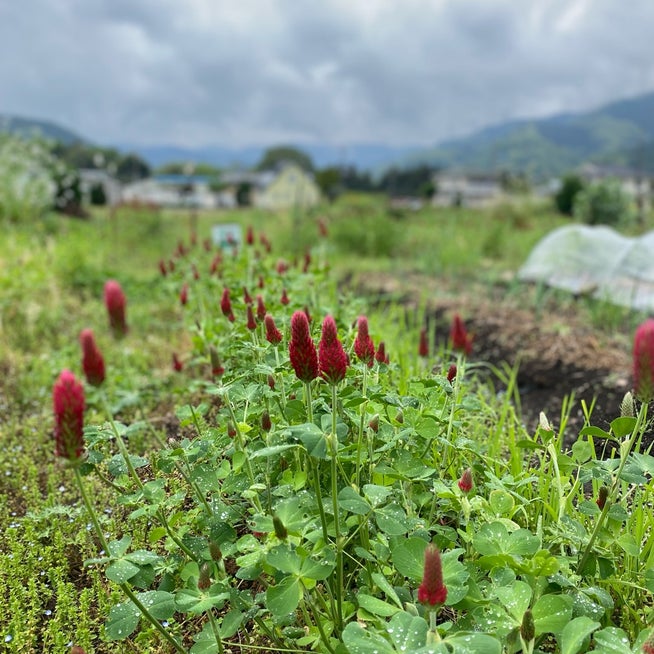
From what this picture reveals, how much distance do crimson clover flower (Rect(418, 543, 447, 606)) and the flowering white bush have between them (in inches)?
444

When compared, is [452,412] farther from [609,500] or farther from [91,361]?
[91,361]

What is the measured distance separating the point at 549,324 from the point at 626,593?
413 centimetres

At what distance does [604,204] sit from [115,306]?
14793 millimetres

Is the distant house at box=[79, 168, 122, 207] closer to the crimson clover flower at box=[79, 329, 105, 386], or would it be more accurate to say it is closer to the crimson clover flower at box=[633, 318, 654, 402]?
the crimson clover flower at box=[79, 329, 105, 386]

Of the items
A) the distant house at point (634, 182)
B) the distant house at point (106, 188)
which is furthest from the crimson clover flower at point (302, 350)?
the distant house at point (106, 188)

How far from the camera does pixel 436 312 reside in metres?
6.35

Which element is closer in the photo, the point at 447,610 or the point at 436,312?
the point at 447,610

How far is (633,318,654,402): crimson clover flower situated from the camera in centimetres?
135

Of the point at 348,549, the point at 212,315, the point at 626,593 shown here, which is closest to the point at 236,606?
the point at 348,549

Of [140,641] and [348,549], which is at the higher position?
[348,549]

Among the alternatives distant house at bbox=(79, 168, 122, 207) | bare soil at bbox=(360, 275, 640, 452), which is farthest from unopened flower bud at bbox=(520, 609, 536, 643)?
distant house at bbox=(79, 168, 122, 207)

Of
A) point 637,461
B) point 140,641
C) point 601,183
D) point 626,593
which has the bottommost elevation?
point 140,641

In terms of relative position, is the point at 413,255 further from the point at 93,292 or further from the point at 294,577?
the point at 294,577

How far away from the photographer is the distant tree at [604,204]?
550 inches
